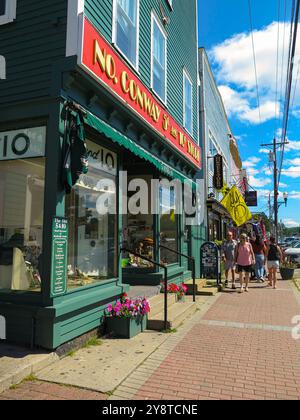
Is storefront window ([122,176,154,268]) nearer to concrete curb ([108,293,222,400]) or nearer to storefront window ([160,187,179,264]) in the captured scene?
storefront window ([160,187,179,264])

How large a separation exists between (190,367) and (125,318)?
4.95 feet

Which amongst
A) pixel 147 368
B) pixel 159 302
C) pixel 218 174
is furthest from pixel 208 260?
pixel 147 368

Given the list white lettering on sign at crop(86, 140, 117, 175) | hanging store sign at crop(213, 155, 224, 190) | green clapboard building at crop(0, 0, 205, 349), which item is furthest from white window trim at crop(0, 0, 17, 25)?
hanging store sign at crop(213, 155, 224, 190)

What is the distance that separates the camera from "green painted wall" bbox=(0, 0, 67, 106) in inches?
208

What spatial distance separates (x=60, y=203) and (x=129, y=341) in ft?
8.03

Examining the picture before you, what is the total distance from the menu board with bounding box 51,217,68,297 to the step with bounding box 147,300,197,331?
217 centimetres

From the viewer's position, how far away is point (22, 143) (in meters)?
5.39

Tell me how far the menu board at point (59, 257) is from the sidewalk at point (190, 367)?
37.3 inches

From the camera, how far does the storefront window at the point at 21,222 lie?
528 cm

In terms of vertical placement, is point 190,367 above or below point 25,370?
below

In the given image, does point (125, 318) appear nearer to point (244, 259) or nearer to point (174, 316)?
point (174, 316)

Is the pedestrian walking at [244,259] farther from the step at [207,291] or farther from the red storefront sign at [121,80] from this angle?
the red storefront sign at [121,80]

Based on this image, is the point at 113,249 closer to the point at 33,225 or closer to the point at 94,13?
the point at 33,225
